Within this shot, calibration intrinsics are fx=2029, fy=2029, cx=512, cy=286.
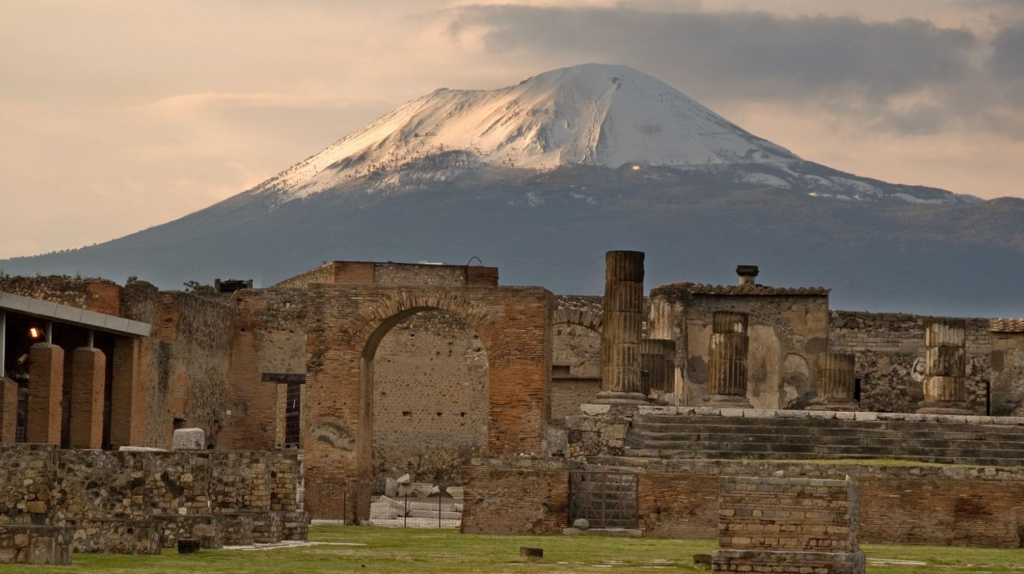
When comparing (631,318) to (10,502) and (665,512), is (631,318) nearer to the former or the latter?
(665,512)

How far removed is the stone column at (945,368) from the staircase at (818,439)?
396cm

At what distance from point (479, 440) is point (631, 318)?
11.9m

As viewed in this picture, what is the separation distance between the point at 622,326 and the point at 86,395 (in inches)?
366

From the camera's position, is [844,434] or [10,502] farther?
[844,434]

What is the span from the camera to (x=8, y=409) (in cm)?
3206

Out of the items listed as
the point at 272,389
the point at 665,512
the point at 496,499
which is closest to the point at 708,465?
the point at 665,512

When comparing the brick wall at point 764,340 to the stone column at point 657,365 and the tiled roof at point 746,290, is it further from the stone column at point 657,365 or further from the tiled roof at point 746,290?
the stone column at point 657,365

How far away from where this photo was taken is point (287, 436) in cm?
4334

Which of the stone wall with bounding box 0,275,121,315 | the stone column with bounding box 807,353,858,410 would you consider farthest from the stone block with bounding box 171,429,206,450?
the stone column with bounding box 807,353,858,410

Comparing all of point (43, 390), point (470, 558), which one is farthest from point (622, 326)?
point (470, 558)

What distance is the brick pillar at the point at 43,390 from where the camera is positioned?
33031mm

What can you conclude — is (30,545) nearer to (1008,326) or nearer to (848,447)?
(848,447)

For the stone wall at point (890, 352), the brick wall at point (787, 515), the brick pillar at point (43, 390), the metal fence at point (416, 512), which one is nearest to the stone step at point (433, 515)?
the metal fence at point (416, 512)

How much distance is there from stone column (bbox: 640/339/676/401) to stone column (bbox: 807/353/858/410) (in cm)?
272
